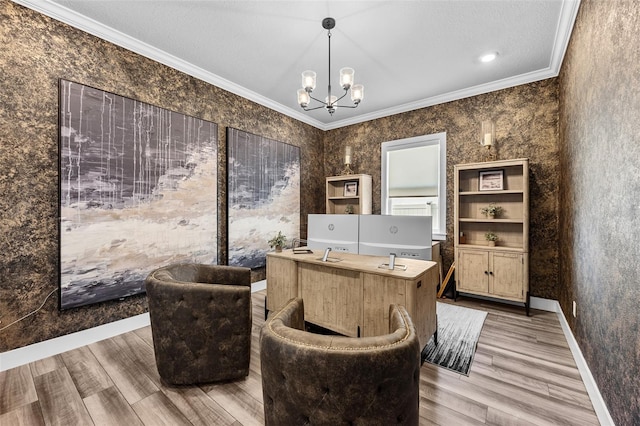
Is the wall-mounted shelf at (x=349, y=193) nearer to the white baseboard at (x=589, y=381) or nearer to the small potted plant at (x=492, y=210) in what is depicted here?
the small potted plant at (x=492, y=210)

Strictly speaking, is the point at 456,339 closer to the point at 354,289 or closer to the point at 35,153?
the point at 354,289

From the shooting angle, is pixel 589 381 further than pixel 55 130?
No

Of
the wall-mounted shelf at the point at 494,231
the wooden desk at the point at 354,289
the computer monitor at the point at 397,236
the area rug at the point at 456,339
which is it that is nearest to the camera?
the wooden desk at the point at 354,289

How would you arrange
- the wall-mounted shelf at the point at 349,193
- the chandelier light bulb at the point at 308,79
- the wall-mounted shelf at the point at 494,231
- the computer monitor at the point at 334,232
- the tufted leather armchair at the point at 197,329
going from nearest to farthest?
the tufted leather armchair at the point at 197,329
the chandelier light bulb at the point at 308,79
the computer monitor at the point at 334,232
the wall-mounted shelf at the point at 494,231
the wall-mounted shelf at the point at 349,193

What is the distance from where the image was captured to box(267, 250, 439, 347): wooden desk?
2055 mm

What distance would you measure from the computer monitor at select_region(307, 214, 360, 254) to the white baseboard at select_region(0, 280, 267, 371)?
2.03 metres

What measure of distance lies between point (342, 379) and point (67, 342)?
278cm

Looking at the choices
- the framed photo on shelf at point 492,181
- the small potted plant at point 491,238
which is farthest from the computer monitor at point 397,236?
the framed photo on shelf at point 492,181

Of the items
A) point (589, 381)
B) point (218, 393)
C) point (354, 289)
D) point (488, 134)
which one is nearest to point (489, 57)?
point (488, 134)

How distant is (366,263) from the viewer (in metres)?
2.38

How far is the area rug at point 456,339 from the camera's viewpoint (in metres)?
2.21

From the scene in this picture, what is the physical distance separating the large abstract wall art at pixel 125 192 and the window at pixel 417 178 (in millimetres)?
2891

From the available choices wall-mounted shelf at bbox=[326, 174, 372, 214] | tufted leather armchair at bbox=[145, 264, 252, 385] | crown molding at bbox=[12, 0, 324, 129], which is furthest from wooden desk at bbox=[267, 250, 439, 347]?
crown molding at bbox=[12, 0, 324, 129]

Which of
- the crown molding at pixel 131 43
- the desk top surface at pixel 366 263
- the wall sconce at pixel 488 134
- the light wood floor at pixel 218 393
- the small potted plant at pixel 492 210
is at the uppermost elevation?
the crown molding at pixel 131 43
